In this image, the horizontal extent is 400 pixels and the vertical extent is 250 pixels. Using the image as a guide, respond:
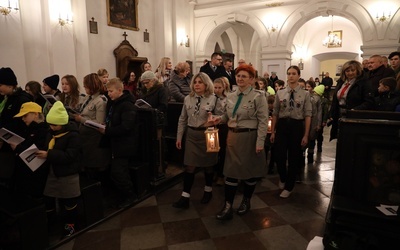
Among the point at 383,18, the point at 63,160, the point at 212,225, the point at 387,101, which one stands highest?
the point at 383,18

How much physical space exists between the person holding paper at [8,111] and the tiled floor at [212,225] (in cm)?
119

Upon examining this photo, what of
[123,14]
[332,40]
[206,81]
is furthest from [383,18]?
[206,81]

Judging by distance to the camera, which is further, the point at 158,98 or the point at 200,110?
the point at 158,98

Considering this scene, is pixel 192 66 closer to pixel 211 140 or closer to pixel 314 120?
pixel 314 120

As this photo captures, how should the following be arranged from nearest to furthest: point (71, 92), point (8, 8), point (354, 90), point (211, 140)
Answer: point (211, 140), point (71, 92), point (354, 90), point (8, 8)

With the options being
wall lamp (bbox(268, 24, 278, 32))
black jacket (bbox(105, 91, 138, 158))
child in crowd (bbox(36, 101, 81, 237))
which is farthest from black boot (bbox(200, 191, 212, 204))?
wall lamp (bbox(268, 24, 278, 32))

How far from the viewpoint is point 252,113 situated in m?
3.07

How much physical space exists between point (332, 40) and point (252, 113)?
14388 millimetres

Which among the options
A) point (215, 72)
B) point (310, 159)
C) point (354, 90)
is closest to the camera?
point (354, 90)

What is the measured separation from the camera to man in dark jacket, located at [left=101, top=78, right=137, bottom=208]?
3295 mm

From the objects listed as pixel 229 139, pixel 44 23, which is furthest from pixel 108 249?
pixel 44 23

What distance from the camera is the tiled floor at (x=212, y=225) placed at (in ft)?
9.11

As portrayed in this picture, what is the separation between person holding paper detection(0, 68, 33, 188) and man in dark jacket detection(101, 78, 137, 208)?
36.1 inches

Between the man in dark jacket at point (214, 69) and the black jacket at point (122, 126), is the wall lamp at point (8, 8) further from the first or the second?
the black jacket at point (122, 126)
